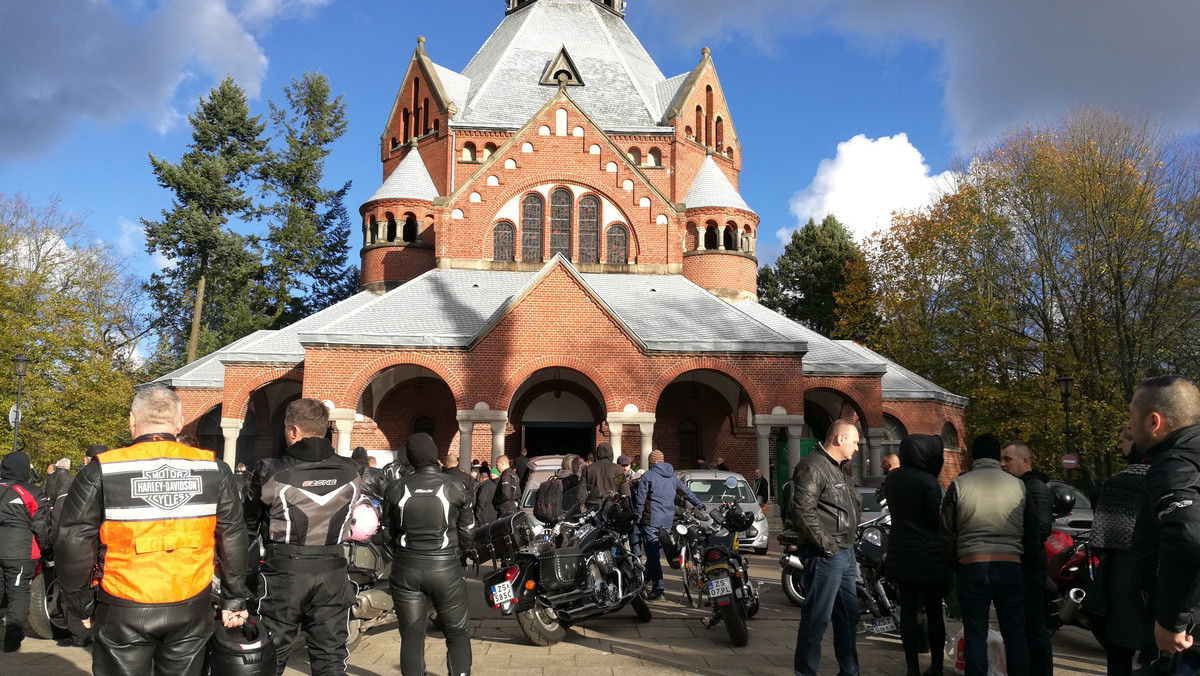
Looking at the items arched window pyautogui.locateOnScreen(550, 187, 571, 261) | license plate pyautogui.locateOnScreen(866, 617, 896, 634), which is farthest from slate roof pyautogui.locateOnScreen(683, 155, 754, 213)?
license plate pyautogui.locateOnScreen(866, 617, 896, 634)

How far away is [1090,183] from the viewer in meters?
25.7

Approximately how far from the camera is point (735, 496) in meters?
14.7

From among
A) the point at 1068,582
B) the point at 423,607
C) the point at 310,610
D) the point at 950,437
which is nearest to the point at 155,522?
the point at 310,610

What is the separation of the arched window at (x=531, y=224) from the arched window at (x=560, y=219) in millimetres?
346

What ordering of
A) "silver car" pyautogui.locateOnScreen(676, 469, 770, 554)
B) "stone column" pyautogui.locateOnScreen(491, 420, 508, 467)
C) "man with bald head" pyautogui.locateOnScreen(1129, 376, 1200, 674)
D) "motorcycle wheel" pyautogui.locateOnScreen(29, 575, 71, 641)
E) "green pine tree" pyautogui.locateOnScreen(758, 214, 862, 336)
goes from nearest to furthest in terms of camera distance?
"man with bald head" pyautogui.locateOnScreen(1129, 376, 1200, 674)
"motorcycle wheel" pyautogui.locateOnScreen(29, 575, 71, 641)
"silver car" pyautogui.locateOnScreen(676, 469, 770, 554)
"stone column" pyautogui.locateOnScreen(491, 420, 508, 467)
"green pine tree" pyautogui.locateOnScreen(758, 214, 862, 336)

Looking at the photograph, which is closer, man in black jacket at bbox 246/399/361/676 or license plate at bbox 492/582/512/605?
man in black jacket at bbox 246/399/361/676

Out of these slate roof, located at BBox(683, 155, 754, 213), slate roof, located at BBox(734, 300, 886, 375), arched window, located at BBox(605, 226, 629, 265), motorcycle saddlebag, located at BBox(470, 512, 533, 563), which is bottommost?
motorcycle saddlebag, located at BBox(470, 512, 533, 563)

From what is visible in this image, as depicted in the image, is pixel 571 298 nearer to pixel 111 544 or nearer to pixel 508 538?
pixel 508 538

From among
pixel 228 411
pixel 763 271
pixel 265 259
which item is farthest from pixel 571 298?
pixel 763 271

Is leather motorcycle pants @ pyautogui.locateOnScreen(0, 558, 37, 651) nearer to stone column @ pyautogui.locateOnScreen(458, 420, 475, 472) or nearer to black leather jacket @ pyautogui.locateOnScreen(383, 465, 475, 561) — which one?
black leather jacket @ pyautogui.locateOnScreen(383, 465, 475, 561)

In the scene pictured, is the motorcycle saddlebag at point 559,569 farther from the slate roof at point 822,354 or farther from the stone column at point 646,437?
the slate roof at point 822,354

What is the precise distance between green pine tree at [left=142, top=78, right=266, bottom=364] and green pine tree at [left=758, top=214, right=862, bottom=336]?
29153mm

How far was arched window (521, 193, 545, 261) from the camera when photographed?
2602cm

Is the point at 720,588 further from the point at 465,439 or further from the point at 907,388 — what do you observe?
the point at 907,388
